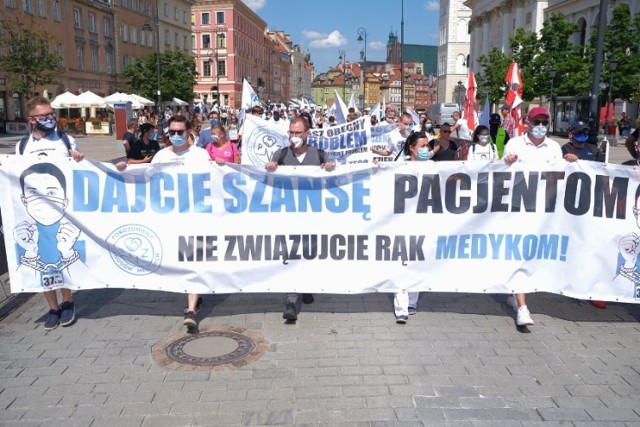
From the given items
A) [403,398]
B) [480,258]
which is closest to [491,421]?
[403,398]

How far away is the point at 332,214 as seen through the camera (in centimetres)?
538

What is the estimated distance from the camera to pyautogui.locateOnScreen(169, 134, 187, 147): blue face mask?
5.59 m

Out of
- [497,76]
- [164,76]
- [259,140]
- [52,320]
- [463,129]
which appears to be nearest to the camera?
[52,320]

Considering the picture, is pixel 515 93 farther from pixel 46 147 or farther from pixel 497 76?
pixel 497 76

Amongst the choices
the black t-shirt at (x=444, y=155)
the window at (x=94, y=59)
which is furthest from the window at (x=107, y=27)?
the black t-shirt at (x=444, y=155)

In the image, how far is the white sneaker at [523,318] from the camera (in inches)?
207

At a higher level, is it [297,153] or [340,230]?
[297,153]

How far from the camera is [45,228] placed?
530 centimetres

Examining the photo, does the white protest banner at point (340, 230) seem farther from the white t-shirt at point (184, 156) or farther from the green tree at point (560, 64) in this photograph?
the green tree at point (560, 64)

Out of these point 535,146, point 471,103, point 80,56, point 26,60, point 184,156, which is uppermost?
point 80,56

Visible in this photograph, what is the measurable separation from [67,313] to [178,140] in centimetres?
187

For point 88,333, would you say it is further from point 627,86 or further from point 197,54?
point 197,54

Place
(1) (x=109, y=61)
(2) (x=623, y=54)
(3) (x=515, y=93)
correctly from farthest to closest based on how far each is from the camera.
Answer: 1. (1) (x=109, y=61)
2. (2) (x=623, y=54)
3. (3) (x=515, y=93)

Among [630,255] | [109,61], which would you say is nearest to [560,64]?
[630,255]
